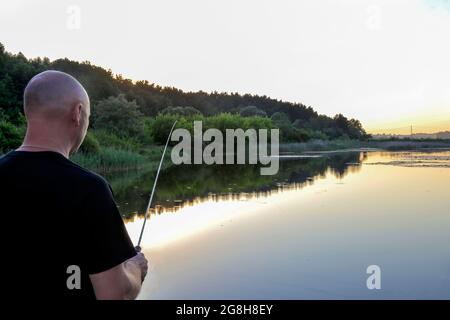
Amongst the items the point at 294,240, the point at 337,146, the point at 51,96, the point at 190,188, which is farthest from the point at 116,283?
the point at 337,146

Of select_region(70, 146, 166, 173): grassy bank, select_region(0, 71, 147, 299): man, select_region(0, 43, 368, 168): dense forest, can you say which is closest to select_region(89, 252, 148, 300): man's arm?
select_region(0, 71, 147, 299): man

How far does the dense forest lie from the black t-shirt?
1412 centimetres

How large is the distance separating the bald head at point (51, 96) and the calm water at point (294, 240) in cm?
362

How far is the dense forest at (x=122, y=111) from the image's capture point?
23.8 metres

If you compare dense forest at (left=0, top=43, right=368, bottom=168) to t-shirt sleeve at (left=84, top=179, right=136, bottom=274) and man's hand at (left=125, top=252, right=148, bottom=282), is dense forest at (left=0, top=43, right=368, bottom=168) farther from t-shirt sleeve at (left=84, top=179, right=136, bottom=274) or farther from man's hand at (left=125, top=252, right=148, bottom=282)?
t-shirt sleeve at (left=84, top=179, right=136, bottom=274)

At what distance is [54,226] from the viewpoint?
135 centimetres

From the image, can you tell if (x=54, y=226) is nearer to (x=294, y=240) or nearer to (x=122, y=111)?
(x=294, y=240)

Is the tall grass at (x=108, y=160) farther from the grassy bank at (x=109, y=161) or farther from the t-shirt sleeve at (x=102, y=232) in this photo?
the t-shirt sleeve at (x=102, y=232)

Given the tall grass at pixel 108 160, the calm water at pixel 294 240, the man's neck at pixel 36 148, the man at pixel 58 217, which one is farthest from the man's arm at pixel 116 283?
the tall grass at pixel 108 160

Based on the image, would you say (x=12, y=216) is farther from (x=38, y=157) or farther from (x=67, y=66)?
(x=67, y=66)

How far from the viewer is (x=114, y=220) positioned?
1.36 m
